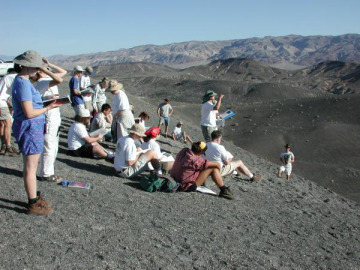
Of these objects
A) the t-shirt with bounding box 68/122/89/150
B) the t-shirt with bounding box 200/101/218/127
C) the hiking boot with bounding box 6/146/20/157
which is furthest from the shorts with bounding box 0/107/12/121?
the t-shirt with bounding box 200/101/218/127

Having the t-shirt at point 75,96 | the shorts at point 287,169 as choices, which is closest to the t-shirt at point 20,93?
the t-shirt at point 75,96

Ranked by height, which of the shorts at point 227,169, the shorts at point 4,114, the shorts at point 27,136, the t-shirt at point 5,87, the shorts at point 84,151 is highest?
the t-shirt at point 5,87

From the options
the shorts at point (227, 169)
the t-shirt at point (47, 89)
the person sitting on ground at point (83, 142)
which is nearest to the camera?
the t-shirt at point (47, 89)

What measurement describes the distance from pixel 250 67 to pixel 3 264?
346ft

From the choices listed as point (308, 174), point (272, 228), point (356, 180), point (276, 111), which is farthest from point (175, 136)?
point (276, 111)

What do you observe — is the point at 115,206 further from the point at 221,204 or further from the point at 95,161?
the point at 95,161

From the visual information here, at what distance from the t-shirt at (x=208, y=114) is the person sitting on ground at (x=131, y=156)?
2815 millimetres

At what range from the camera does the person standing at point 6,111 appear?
7.66 m

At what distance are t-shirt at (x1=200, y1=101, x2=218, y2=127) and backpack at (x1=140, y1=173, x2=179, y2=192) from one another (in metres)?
3.40

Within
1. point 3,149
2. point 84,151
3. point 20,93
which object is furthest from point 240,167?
point 20,93

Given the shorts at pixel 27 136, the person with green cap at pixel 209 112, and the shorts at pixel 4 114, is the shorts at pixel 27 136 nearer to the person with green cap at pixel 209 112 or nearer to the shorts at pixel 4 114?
the shorts at pixel 4 114

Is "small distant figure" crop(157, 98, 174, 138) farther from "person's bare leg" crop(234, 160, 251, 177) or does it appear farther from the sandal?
the sandal

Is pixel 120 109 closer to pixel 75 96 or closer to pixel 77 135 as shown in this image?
pixel 77 135

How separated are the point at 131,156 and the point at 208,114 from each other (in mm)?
3458
